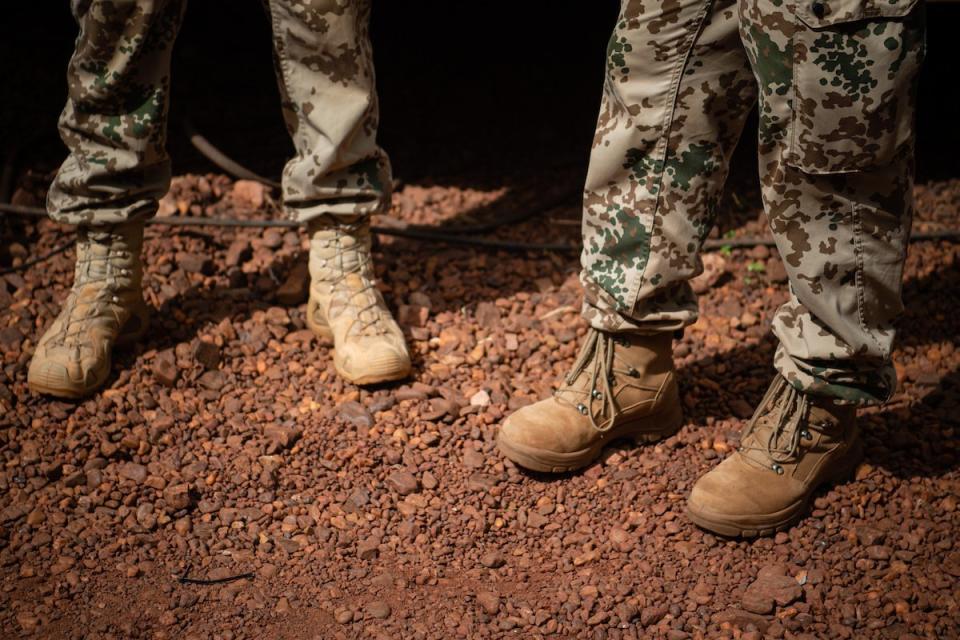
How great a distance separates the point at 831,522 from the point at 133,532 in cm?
171

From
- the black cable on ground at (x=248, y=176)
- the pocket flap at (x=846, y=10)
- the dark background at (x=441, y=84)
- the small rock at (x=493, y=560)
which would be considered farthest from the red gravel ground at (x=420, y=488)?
the pocket flap at (x=846, y=10)

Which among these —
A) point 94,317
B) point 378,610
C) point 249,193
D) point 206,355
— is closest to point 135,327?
point 94,317

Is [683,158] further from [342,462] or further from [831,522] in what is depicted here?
[342,462]

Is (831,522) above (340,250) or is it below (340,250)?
below

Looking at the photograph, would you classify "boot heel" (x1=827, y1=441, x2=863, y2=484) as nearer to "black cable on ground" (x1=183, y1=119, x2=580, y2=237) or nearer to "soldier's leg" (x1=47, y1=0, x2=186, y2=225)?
"black cable on ground" (x1=183, y1=119, x2=580, y2=237)

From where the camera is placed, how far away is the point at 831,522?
6.94 ft

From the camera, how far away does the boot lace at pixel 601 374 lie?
2.22m

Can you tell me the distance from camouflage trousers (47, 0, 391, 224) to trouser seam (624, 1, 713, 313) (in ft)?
3.00

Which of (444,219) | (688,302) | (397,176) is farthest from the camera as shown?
(397,176)

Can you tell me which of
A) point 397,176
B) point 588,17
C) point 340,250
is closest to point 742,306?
point 340,250

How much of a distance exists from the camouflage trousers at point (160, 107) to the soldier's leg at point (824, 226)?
116cm

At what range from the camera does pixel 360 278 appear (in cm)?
268

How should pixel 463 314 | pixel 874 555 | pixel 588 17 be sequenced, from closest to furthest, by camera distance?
pixel 874 555
pixel 463 314
pixel 588 17

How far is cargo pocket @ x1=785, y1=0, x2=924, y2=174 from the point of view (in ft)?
5.02
